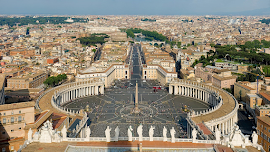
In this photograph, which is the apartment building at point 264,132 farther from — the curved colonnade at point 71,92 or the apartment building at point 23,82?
the apartment building at point 23,82

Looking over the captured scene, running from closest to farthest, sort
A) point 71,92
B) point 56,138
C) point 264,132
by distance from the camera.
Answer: point 56,138 → point 264,132 → point 71,92

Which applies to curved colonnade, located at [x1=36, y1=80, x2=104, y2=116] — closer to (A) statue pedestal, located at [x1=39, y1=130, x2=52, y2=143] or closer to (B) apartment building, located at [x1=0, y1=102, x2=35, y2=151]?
(B) apartment building, located at [x1=0, y1=102, x2=35, y2=151]

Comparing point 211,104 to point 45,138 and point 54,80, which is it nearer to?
point 54,80

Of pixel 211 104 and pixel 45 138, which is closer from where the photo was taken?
pixel 45 138

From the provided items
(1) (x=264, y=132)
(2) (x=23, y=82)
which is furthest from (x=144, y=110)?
(2) (x=23, y=82)

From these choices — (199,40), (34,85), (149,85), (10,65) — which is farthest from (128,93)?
(199,40)

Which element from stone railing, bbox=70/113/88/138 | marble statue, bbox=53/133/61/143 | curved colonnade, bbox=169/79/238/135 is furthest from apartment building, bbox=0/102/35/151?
curved colonnade, bbox=169/79/238/135

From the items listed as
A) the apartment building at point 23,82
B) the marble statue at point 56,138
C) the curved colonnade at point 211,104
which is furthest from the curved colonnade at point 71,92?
the marble statue at point 56,138

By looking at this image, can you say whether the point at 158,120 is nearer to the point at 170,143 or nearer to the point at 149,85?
the point at 170,143
